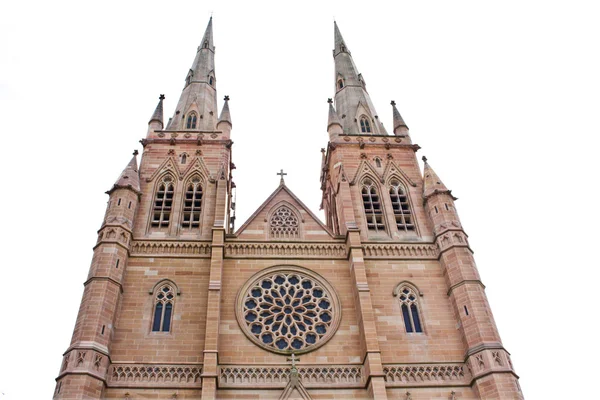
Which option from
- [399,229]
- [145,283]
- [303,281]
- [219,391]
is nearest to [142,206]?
[145,283]

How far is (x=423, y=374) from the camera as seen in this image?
20125mm

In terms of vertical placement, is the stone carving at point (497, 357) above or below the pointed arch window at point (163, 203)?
below

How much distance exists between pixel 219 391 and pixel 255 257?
6.30 meters

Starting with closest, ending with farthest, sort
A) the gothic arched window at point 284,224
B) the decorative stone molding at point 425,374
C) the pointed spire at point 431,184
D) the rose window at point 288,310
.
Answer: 1. the decorative stone molding at point 425,374
2. the rose window at point 288,310
3. the gothic arched window at point 284,224
4. the pointed spire at point 431,184

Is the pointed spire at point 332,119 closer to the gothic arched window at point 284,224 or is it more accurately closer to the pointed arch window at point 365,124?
the pointed arch window at point 365,124

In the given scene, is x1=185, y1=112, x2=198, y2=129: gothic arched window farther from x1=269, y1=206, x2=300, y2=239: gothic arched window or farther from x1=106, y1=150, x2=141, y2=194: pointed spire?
x1=269, y1=206, x2=300, y2=239: gothic arched window

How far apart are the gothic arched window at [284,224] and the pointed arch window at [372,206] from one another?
3.59 meters

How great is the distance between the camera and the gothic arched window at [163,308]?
69.5ft

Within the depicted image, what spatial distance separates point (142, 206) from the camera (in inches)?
1004

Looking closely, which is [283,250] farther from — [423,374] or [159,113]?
[159,113]

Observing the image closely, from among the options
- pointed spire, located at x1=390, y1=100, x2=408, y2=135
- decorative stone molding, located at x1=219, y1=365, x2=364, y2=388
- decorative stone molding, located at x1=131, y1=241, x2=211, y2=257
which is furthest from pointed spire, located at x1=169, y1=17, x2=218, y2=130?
decorative stone molding, located at x1=219, y1=365, x2=364, y2=388

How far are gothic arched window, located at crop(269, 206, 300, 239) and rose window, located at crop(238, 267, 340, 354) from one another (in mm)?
2145

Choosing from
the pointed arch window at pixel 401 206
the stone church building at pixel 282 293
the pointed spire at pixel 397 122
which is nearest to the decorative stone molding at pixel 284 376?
the stone church building at pixel 282 293

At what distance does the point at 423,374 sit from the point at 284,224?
9337 millimetres
